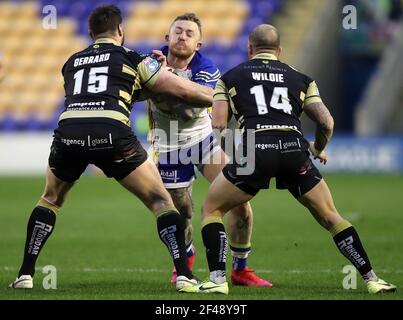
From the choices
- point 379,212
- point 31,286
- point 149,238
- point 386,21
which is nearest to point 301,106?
point 31,286

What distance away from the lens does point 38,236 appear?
8.27 m

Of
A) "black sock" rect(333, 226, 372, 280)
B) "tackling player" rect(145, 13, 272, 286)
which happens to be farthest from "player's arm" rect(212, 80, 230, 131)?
"black sock" rect(333, 226, 372, 280)

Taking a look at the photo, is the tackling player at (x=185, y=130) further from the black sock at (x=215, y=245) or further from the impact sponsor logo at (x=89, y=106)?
the impact sponsor logo at (x=89, y=106)

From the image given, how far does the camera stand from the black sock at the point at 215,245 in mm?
7949

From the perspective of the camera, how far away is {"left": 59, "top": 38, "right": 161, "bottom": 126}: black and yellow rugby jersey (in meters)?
8.00

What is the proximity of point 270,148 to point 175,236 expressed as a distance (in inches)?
41.5

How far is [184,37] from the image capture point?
367 inches

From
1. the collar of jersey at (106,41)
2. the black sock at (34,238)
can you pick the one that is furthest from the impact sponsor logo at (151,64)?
the black sock at (34,238)

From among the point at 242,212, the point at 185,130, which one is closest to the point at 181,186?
the point at 185,130

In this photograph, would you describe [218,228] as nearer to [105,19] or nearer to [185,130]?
[185,130]

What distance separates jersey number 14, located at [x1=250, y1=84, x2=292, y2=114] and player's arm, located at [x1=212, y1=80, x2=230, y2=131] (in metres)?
0.23

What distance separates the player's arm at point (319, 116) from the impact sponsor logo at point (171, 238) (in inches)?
55.1

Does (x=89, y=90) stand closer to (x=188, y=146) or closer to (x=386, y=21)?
(x=188, y=146)

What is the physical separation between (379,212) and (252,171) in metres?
8.69
